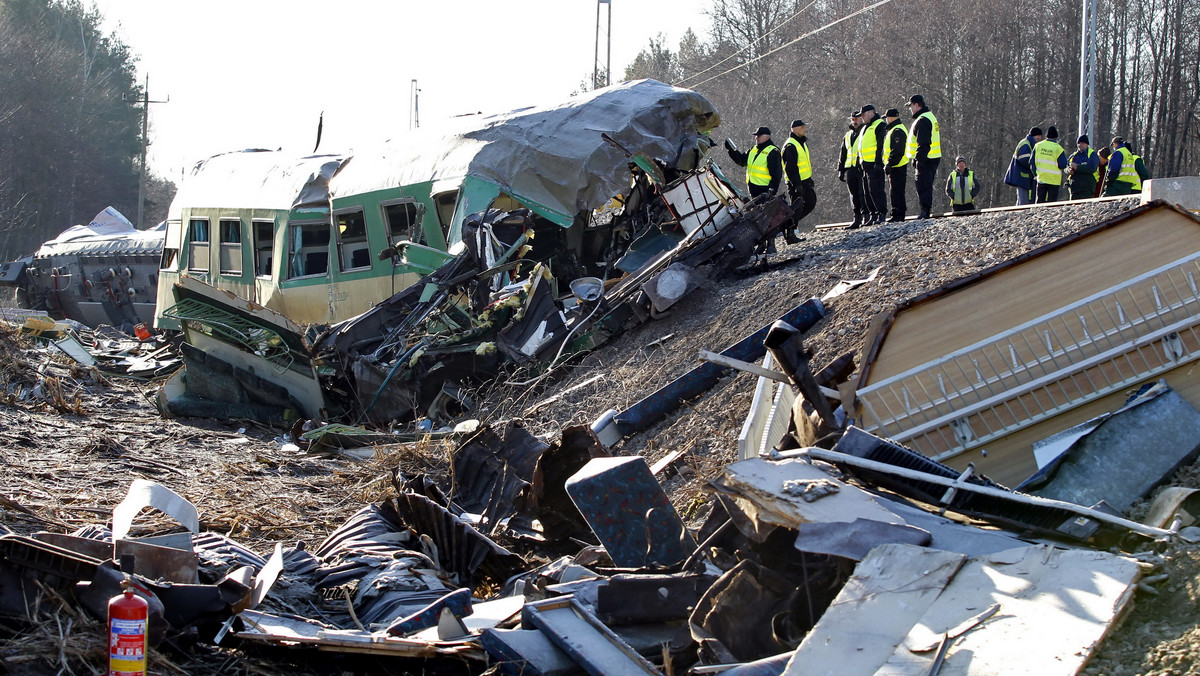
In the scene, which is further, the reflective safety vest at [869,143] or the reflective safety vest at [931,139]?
the reflective safety vest at [869,143]

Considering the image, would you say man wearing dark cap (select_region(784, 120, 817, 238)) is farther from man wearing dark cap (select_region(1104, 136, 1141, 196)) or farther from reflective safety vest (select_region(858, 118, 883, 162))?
man wearing dark cap (select_region(1104, 136, 1141, 196))

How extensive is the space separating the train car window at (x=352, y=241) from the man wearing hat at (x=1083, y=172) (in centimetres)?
948

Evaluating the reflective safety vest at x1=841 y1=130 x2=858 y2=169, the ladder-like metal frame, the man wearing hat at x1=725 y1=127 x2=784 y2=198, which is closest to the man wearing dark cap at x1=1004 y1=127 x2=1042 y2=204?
the reflective safety vest at x1=841 y1=130 x2=858 y2=169

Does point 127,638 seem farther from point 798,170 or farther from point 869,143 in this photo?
point 869,143

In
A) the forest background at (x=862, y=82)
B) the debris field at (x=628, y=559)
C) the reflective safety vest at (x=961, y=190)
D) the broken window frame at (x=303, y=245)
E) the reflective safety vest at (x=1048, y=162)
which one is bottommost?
the debris field at (x=628, y=559)

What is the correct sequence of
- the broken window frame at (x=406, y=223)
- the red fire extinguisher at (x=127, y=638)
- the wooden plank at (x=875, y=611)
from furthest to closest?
the broken window frame at (x=406, y=223) → the red fire extinguisher at (x=127, y=638) → the wooden plank at (x=875, y=611)

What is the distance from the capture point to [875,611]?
3.31 metres

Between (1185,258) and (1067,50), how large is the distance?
24.5 m

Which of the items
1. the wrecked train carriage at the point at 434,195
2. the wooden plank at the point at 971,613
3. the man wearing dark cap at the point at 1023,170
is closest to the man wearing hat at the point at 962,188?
the man wearing dark cap at the point at 1023,170

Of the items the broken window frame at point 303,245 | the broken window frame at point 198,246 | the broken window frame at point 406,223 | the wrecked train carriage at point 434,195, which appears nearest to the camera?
the wrecked train carriage at point 434,195

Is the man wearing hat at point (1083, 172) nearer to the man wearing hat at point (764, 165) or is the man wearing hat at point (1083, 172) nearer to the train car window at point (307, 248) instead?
the man wearing hat at point (764, 165)

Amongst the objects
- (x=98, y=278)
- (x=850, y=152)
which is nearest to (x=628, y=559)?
(x=850, y=152)

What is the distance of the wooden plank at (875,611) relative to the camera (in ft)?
10.3

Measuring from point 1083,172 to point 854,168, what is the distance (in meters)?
3.26
